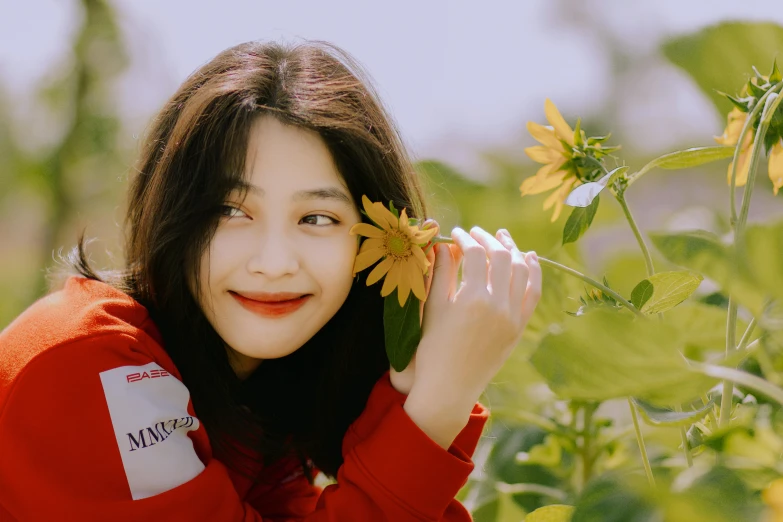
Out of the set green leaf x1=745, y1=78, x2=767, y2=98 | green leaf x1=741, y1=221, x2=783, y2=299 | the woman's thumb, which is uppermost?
green leaf x1=745, y1=78, x2=767, y2=98

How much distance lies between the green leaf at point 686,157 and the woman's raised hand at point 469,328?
12cm

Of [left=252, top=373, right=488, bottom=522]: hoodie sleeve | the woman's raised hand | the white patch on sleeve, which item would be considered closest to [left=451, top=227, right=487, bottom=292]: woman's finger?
the woman's raised hand

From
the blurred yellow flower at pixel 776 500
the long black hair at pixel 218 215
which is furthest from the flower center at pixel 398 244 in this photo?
the blurred yellow flower at pixel 776 500

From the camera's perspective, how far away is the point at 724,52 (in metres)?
0.52

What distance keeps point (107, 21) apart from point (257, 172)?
1.76 metres

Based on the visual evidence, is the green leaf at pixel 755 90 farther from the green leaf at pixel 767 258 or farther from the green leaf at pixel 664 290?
the green leaf at pixel 767 258

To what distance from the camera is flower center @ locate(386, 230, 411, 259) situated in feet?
1.73

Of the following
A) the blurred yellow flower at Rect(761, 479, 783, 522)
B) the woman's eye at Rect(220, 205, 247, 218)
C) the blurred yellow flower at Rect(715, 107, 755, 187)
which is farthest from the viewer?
the woman's eye at Rect(220, 205, 247, 218)

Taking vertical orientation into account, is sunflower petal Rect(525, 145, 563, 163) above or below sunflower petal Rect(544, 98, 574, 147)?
below

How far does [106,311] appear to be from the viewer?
63 cm

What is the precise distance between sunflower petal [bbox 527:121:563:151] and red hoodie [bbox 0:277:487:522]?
0.22 metres

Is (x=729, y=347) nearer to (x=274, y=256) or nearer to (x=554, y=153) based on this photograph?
(x=554, y=153)

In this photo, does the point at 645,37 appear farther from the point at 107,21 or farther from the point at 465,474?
the point at 465,474

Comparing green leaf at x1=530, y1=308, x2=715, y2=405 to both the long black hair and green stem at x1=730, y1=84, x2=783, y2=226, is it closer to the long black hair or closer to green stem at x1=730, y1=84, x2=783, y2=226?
green stem at x1=730, y1=84, x2=783, y2=226
